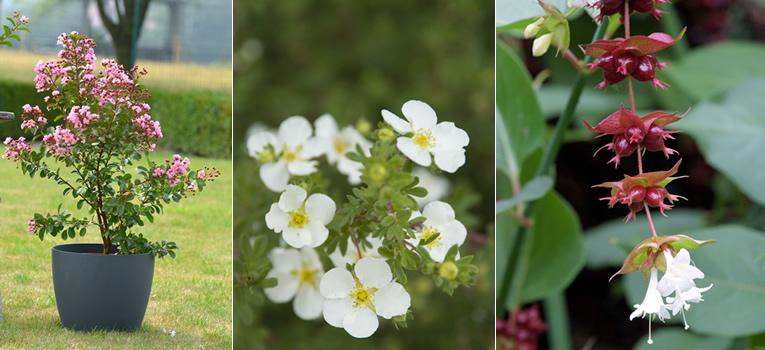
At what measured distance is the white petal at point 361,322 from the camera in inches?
25.1

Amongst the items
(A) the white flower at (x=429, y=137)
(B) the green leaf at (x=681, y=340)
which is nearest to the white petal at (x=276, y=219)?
(A) the white flower at (x=429, y=137)

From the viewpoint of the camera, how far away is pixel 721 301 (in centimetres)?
58

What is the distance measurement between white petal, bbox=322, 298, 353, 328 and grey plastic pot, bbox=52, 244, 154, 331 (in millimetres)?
247

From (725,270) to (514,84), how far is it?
0.20m

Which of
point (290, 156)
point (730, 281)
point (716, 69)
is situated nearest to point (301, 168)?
→ point (290, 156)

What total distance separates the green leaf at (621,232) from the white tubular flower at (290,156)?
0.90 feet

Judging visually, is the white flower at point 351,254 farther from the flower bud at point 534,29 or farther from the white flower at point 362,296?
the flower bud at point 534,29

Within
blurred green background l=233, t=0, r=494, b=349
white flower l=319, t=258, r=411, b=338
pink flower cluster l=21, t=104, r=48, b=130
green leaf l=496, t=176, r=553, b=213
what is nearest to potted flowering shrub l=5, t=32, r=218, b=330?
pink flower cluster l=21, t=104, r=48, b=130

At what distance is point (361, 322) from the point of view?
0.64 meters

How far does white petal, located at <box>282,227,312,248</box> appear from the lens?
24.3 inches

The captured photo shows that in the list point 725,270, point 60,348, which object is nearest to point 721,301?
point 725,270

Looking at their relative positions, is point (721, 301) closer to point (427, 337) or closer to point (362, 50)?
point (427, 337)

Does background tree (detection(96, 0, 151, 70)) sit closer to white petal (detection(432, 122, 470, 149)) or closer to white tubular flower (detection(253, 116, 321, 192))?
white tubular flower (detection(253, 116, 321, 192))

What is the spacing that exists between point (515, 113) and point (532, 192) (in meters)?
0.13
